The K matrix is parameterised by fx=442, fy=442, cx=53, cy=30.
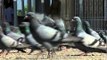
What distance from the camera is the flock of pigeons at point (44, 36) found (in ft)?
29.1

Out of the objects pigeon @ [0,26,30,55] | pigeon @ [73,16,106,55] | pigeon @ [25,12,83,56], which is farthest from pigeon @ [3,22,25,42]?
pigeon @ [25,12,83,56]

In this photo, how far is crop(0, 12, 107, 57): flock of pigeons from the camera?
8867 mm

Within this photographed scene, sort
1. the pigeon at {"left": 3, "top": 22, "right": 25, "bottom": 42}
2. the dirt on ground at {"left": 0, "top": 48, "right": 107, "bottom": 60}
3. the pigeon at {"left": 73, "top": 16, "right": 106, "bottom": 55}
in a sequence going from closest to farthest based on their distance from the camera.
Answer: the dirt on ground at {"left": 0, "top": 48, "right": 107, "bottom": 60}
the pigeon at {"left": 73, "top": 16, "right": 106, "bottom": 55}
the pigeon at {"left": 3, "top": 22, "right": 25, "bottom": 42}

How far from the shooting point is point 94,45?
10320mm

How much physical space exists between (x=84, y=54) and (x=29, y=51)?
144cm

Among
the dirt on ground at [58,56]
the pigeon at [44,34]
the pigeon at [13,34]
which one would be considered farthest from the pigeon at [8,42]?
the pigeon at [44,34]

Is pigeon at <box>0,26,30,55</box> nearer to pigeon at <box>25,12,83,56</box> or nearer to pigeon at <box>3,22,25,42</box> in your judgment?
pigeon at <box>3,22,25,42</box>

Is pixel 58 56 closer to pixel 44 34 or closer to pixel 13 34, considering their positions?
pixel 13 34

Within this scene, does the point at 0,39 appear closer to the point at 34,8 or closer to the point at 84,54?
the point at 84,54

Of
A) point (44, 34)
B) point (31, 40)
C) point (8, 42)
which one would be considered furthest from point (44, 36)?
point (8, 42)

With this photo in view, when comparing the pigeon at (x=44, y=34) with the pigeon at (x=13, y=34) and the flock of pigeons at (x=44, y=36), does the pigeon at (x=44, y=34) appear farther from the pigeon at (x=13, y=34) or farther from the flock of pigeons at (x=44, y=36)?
the pigeon at (x=13, y=34)

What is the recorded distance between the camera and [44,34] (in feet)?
28.6

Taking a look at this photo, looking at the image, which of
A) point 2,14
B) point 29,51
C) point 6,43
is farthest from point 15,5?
point 6,43

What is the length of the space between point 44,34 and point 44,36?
2.7 inches
